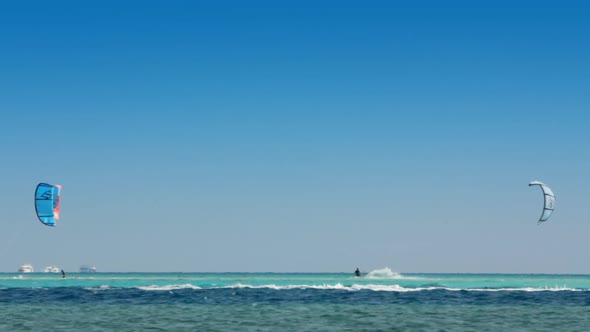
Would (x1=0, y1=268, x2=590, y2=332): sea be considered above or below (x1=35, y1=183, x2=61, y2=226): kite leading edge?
below

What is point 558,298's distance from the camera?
47.2 meters

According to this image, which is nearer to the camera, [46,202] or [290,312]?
[290,312]

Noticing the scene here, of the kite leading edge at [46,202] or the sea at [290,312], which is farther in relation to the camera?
the kite leading edge at [46,202]

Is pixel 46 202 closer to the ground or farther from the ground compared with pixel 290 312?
farther from the ground

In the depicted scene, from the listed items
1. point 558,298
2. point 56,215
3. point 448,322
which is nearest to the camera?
point 448,322

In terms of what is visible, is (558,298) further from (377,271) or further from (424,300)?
(377,271)

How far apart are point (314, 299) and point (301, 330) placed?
17.3 metres

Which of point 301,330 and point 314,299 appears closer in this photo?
point 301,330

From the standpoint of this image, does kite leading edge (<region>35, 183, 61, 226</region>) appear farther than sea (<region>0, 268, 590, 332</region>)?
Yes

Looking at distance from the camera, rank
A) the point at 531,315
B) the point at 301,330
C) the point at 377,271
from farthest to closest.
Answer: the point at 377,271
the point at 531,315
the point at 301,330

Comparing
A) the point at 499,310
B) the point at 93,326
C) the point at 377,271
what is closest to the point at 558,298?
the point at 499,310

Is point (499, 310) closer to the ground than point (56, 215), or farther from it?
closer to the ground

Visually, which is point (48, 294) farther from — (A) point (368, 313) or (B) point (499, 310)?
(B) point (499, 310)

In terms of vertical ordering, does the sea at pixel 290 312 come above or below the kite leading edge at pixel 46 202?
below
